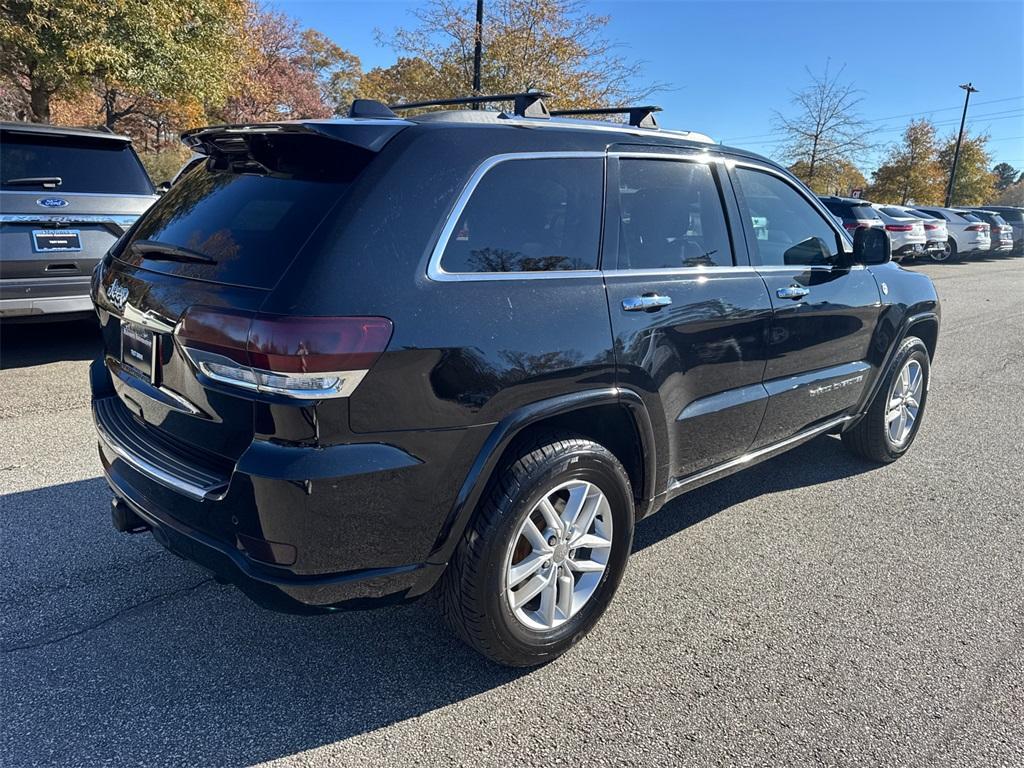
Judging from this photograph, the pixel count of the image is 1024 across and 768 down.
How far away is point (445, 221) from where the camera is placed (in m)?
2.30

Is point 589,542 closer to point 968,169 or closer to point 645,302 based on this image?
point 645,302

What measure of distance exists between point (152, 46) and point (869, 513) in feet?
46.6

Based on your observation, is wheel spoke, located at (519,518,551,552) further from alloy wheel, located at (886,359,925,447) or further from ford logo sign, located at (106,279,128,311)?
alloy wheel, located at (886,359,925,447)

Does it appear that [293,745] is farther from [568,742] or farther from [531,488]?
[531,488]

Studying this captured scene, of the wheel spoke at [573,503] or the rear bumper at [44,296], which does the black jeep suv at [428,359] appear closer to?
the wheel spoke at [573,503]

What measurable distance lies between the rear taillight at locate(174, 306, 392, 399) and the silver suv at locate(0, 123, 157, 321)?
4487 millimetres

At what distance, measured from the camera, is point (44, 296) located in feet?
18.5

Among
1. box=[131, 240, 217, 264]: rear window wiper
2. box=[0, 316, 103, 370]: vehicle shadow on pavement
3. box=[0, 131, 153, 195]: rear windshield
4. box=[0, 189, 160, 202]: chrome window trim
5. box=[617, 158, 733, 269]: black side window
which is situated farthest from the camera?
box=[0, 316, 103, 370]: vehicle shadow on pavement

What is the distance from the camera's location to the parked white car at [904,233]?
1934 cm

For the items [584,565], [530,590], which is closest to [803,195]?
[584,565]

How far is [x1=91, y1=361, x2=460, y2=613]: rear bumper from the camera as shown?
2049 mm

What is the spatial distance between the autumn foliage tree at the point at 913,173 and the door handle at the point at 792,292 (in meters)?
40.2

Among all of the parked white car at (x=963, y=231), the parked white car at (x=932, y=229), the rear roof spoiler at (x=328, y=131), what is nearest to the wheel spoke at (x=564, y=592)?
the rear roof spoiler at (x=328, y=131)

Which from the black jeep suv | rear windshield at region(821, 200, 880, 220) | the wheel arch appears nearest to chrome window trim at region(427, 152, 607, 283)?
the black jeep suv
